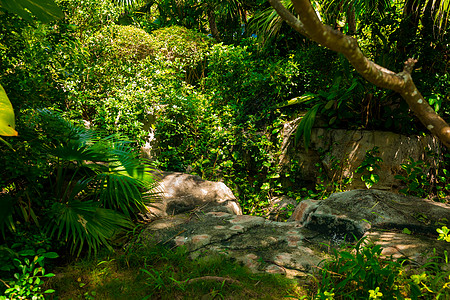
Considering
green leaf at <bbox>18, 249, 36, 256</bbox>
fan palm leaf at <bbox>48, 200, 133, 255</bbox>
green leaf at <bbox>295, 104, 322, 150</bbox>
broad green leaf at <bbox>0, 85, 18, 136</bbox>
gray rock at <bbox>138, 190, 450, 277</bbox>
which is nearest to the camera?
broad green leaf at <bbox>0, 85, 18, 136</bbox>

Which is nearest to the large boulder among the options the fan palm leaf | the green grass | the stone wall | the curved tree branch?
the fan palm leaf

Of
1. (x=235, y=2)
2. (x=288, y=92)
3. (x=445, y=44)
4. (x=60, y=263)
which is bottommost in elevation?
(x=60, y=263)

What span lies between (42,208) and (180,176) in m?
1.90

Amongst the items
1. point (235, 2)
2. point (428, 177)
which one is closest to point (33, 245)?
point (428, 177)

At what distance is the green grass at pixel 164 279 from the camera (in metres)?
2.34

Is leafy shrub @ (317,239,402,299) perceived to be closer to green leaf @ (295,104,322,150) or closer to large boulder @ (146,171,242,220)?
large boulder @ (146,171,242,220)

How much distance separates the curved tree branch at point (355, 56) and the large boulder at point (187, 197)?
2.50 meters

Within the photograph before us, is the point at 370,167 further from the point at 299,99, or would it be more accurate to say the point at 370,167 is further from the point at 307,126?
the point at 299,99

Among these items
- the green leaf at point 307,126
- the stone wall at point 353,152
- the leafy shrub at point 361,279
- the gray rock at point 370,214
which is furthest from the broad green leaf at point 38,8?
the stone wall at point 353,152

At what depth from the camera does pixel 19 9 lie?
7.22 ft

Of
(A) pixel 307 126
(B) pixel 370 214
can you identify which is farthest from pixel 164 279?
(A) pixel 307 126

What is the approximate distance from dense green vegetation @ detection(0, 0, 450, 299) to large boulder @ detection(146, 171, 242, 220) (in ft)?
1.19

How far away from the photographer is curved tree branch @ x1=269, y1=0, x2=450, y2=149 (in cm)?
183

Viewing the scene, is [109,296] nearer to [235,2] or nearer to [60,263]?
[60,263]
